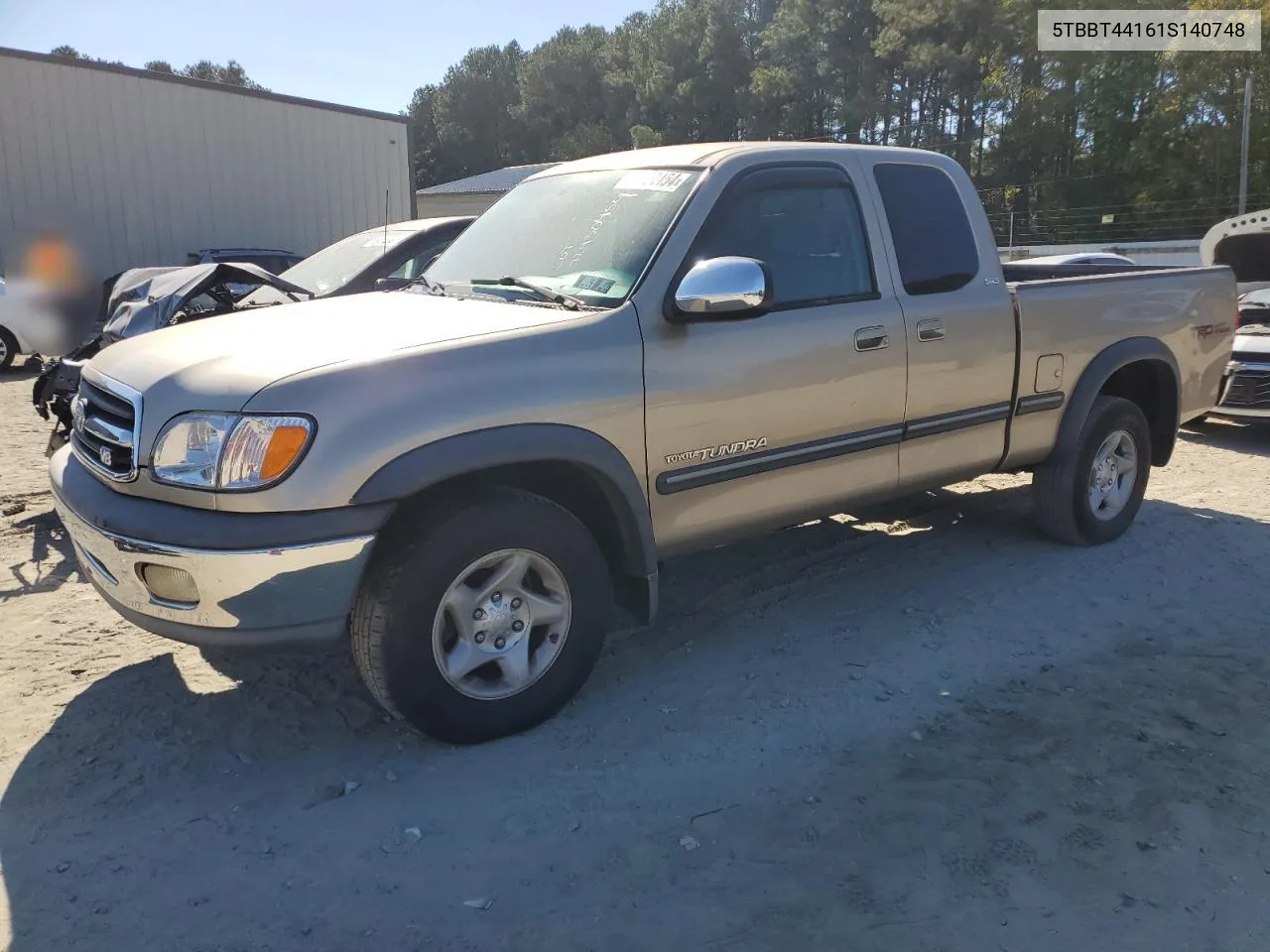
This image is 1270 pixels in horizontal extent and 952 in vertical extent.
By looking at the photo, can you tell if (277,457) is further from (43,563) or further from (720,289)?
(43,563)

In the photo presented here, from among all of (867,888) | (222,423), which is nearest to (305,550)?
(222,423)

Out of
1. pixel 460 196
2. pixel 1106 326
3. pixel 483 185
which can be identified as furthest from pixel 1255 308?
pixel 483 185

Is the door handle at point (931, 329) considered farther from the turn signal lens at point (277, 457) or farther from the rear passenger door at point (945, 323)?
the turn signal lens at point (277, 457)

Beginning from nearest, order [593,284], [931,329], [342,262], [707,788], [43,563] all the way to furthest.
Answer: [707,788], [593,284], [931,329], [43,563], [342,262]

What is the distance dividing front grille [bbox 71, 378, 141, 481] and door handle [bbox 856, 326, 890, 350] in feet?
8.97

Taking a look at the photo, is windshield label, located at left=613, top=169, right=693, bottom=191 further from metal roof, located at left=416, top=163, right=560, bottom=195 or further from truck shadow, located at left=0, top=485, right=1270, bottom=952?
metal roof, located at left=416, top=163, right=560, bottom=195

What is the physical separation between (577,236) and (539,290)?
0.38m

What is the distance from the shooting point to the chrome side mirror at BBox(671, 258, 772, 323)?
3635mm

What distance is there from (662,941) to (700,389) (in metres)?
1.92

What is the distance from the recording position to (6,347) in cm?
1318

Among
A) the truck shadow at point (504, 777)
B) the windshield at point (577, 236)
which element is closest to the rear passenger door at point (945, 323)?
the truck shadow at point (504, 777)

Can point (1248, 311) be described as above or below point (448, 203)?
below

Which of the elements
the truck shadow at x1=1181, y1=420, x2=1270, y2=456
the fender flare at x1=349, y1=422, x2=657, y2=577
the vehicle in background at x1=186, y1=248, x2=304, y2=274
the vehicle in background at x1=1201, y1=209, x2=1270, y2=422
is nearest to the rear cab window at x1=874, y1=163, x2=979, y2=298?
the fender flare at x1=349, y1=422, x2=657, y2=577

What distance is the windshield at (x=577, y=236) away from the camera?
3865 mm
